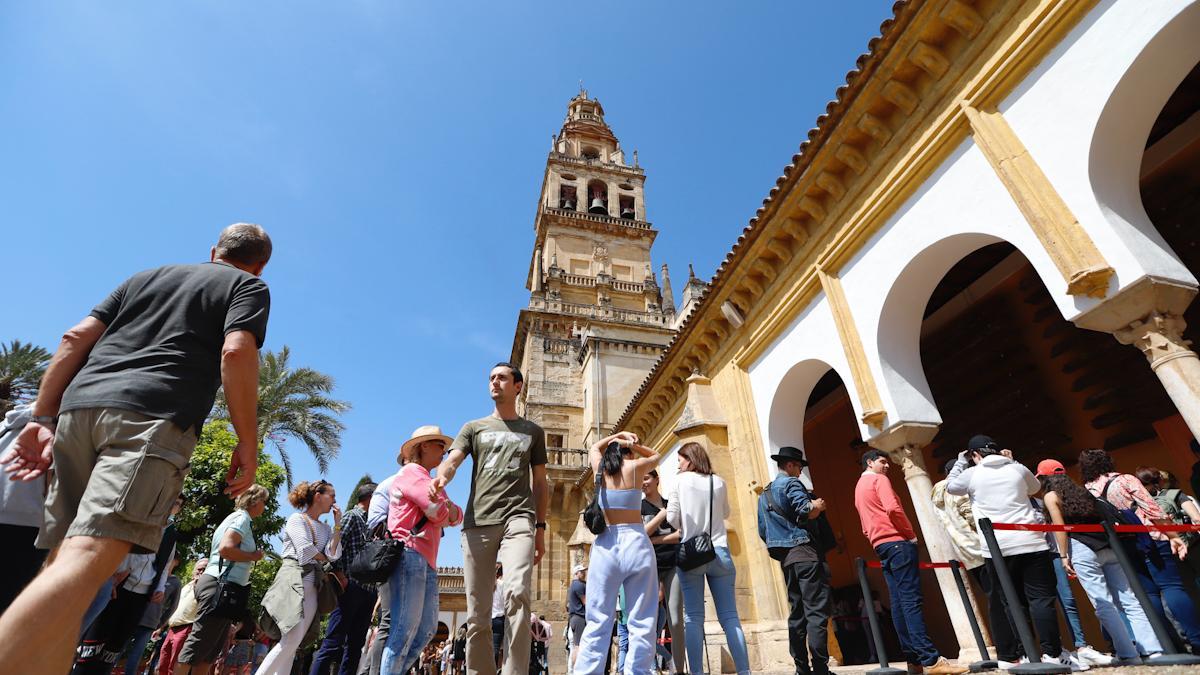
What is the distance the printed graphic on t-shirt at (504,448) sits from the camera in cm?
376

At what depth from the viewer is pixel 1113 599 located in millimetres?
4195

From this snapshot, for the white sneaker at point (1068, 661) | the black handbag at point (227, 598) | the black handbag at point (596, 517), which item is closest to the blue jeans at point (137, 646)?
the black handbag at point (227, 598)

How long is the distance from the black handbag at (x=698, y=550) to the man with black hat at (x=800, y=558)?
58cm

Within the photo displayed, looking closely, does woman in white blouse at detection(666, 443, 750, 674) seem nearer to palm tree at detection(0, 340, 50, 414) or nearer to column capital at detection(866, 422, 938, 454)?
column capital at detection(866, 422, 938, 454)

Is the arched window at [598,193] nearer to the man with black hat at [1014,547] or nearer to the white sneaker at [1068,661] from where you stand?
the man with black hat at [1014,547]

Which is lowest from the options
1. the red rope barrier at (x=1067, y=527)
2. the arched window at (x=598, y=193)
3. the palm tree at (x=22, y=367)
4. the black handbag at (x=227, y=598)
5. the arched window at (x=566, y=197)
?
the black handbag at (x=227, y=598)

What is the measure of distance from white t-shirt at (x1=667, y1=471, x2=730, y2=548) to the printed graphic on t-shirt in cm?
156

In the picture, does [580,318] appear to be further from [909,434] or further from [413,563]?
[413,563]

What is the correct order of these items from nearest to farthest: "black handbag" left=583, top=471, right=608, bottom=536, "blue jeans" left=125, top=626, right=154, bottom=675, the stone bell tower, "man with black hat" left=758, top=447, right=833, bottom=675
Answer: "black handbag" left=583, top=471, right=608, bottom=536, "man with black hat" left=758, top=447, right=833, bottom=675, "blue jeans" left=125, top=626, right=154, bottom=675, the stone bell tower

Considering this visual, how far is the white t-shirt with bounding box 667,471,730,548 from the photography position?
15.2ft

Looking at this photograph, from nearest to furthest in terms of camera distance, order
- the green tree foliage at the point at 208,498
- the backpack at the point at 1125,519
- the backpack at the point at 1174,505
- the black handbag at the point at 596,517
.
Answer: the black handbag at the point at 596,517 < the backpack at the point at 1125,519 < the backpack at the point at 1174,505 < the green tree foliage at the point at 208,498

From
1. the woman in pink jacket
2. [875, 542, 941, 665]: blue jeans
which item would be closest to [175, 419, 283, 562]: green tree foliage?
the woman in pink jacket

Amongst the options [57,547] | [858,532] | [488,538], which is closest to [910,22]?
[488,538]

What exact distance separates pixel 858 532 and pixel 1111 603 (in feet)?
22.8
